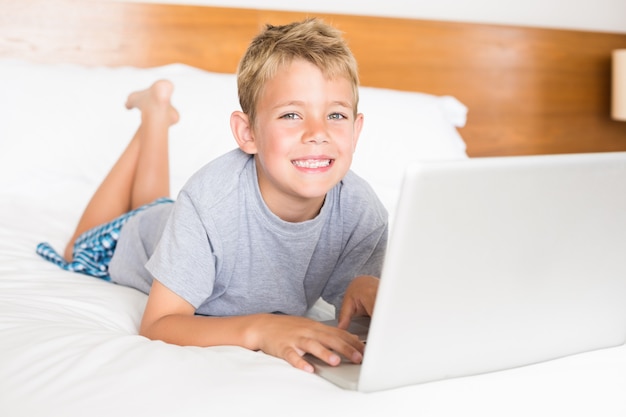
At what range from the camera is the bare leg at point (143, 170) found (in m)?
1.70

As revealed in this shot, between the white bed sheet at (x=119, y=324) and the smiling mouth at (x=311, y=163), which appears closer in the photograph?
the white bed sheet at (x=119, y=324)

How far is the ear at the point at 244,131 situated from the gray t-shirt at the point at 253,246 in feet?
0.11

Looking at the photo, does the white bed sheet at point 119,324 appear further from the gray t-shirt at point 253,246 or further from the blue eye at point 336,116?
the blue eye at point 336,116

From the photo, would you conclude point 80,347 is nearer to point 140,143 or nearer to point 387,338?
point 387,338

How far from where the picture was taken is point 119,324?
3.92ft

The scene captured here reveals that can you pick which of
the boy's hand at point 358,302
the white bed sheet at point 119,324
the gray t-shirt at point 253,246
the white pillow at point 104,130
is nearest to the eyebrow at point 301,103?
the gray t-shirt at point 253,246

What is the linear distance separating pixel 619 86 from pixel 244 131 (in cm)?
215

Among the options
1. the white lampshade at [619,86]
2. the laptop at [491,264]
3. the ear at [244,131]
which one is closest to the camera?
the laptop at [491,264]

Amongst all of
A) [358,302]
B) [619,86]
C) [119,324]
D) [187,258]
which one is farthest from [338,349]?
[619,86]

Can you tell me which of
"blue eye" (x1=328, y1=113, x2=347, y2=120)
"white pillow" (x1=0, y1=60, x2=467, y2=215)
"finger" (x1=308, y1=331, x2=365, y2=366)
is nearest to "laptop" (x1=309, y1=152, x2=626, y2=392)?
"finger" (x1=308, y1=331, x2=365, y2=366)

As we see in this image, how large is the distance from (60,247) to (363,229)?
703mm

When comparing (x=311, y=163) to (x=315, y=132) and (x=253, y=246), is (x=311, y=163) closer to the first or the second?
(x=315, y=132)

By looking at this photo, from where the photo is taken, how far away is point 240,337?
0.98 m

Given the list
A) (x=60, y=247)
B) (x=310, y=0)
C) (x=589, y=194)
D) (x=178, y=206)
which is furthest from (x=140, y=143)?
(x=589, y=194)
